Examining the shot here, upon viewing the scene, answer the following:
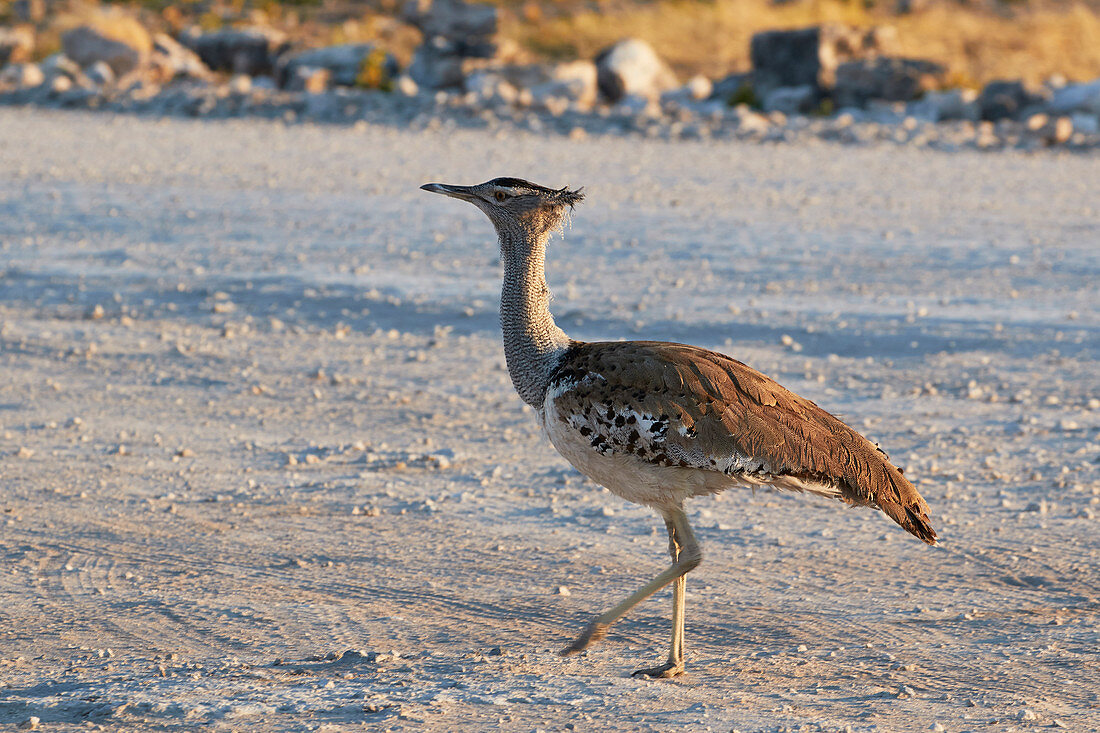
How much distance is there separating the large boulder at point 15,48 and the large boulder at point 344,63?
879 cm

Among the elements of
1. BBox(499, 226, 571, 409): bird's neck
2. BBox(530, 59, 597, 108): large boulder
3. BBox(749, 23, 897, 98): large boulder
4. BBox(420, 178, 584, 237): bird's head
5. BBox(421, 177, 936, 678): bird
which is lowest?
BBox(421, 177, 936, 678): bird

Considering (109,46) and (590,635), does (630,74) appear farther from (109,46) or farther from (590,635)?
(590,635)

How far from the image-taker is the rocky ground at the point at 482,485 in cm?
430

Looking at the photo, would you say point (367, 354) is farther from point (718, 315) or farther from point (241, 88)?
point (241, 88)

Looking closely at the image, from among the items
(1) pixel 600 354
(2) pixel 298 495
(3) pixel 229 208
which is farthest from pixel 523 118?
(1) pixel 600 354

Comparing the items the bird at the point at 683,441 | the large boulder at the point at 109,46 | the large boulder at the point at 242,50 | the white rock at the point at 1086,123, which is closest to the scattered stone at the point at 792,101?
the white rock at the point at 1086,123

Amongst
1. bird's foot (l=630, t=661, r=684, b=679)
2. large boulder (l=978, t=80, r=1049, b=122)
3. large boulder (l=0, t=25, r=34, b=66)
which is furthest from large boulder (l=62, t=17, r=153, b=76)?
bird's foot (l=630, t=661, r=684, b=679)

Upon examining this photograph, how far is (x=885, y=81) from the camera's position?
2588 cm

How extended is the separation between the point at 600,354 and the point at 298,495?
7.42 ft

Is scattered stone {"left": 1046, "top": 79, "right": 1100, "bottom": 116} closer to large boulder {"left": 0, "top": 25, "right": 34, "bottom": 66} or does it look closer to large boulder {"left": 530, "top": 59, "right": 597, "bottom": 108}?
large boulder {"left": 530, "top": 59, "right": 597, "bottom": 108}

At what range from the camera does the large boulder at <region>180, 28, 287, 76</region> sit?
33.2 m

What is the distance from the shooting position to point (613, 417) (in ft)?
14.1

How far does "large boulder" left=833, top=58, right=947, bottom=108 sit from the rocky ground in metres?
12.0

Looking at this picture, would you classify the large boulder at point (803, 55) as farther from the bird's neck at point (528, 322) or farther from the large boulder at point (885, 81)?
the bird's neck at point (528, 322)
